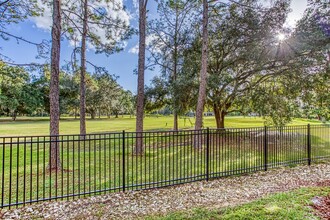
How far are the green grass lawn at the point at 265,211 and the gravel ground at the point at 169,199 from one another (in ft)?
1.06

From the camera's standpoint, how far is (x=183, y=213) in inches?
142

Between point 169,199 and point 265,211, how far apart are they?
180 centimetres

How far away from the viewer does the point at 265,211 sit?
3.53m

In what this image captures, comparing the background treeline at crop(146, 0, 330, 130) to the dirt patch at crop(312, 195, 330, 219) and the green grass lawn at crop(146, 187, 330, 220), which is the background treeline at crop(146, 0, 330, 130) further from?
the green grass lawn at crop(146, 187, 330, 220)

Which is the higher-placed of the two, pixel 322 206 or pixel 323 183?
pixel 322 206

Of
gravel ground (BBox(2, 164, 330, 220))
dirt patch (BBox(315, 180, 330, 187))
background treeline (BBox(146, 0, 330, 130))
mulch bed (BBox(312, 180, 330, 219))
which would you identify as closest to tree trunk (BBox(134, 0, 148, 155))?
background treeline (BBox(146, 0, 330, 130))

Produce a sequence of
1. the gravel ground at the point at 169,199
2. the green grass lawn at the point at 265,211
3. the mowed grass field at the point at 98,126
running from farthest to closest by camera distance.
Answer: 1. the mowed grass field at the point at 98,126
2. the gravel ground at the point at 169,199
3. the green grass lawn at the point at 265,211

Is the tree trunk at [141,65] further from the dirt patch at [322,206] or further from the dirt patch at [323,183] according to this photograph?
the dirt patch at [322,206]

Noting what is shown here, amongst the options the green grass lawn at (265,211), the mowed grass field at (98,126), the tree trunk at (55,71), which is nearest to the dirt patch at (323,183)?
the green grass lawn at (265,211)

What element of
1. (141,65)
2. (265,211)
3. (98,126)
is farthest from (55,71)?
(98,126)

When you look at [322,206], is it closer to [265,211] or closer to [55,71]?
[265,211]

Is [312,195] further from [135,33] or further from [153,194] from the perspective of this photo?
[135,33]

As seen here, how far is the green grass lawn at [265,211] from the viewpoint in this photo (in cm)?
334

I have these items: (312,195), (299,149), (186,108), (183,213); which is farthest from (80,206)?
(186,108)
